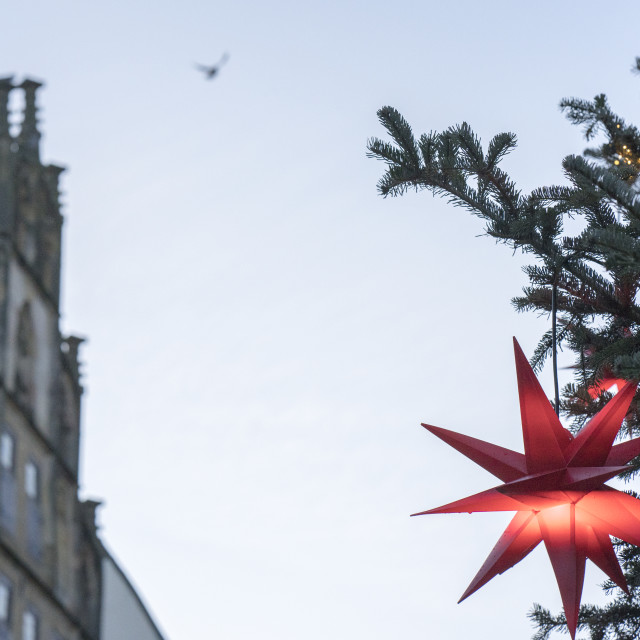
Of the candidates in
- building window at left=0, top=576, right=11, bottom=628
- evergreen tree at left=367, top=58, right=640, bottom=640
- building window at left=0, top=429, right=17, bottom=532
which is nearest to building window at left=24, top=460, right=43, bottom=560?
building window at left=0, top=429, right=17, bottom=532

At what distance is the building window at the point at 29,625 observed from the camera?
986cm

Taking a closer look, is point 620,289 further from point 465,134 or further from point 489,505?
point 489,505

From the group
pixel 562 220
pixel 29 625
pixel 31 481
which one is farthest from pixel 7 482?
pixel 562 220

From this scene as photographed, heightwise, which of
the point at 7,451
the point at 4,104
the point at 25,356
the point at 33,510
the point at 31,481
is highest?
the point at 4,104

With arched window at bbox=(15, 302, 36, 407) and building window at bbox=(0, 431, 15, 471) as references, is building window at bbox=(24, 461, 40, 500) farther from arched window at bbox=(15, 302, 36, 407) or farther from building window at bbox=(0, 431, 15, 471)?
arched window at bbox=(15, 302, 36, 407)

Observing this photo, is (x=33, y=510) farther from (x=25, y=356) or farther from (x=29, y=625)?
(x=25, y=356)

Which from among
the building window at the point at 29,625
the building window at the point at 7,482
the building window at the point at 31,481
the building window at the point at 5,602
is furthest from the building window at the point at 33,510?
the building window at the point at 5,602

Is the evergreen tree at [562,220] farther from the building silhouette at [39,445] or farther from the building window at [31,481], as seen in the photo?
the building window at [31,481]

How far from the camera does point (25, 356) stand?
11172mm

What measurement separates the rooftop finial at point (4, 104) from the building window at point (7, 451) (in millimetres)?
3641

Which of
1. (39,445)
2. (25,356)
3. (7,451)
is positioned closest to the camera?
(7,451)

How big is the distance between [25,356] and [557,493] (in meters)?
9.26

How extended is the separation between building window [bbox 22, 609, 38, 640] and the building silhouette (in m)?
0.01

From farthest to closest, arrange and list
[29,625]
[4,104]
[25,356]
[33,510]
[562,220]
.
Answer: [4,104] → [25,356] → [33,510] → [29,625] → [562,220]
